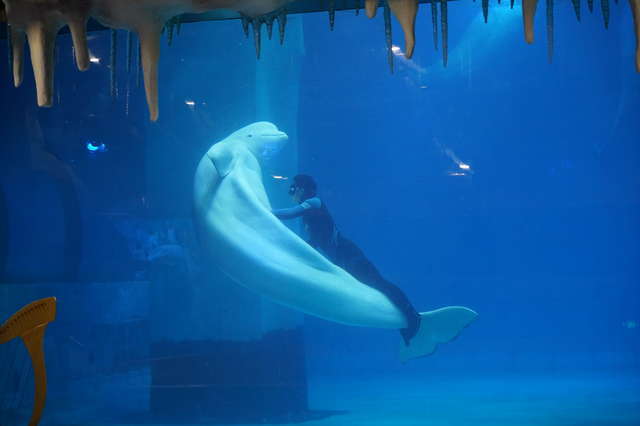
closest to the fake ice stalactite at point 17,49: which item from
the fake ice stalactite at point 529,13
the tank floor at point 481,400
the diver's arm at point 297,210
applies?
the fake ice stalactite at point 529,13

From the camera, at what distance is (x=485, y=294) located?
28312 mm

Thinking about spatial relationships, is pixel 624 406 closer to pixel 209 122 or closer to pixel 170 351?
pixel 170 351

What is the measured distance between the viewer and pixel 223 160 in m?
7.52

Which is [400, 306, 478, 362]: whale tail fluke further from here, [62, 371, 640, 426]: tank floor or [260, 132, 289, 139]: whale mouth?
[260, 132, 289, 139]: whale mouth

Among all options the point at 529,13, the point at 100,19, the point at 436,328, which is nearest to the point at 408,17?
the point at 529,13

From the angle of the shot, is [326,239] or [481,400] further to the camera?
[481,400]

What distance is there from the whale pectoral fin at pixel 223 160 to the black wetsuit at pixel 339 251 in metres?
0.90

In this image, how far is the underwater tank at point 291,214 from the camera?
6.51m

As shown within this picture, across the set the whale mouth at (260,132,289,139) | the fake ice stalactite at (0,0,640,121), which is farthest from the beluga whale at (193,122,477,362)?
the fake ice stalactite at (0,0,640,121)

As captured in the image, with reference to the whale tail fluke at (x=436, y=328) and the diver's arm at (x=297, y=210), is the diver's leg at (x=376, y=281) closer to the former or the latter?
the whale tail fluke at (x=436, y=328)

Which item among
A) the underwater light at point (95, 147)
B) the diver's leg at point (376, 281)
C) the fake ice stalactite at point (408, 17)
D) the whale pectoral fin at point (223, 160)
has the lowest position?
the diver's leg at point (376, 281)

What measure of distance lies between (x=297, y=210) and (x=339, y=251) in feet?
2.89

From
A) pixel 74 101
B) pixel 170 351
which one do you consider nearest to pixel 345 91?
pixel 74 101

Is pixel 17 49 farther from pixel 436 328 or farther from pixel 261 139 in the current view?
pixel 436 328
